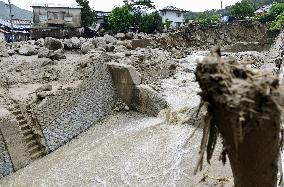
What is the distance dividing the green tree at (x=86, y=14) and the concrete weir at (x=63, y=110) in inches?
900

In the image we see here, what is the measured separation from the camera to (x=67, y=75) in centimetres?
1450

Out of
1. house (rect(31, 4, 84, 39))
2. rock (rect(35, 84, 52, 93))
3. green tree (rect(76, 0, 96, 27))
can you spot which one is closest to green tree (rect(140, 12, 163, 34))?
green tree (rect(76, 0, 96, 27))

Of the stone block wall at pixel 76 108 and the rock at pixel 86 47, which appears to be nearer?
the stone block wall at pixel 76 108

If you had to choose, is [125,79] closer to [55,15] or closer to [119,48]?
[119,48]

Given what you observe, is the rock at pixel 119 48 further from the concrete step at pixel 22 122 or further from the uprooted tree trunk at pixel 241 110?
the uprooted tree trunk at pixel 241 110

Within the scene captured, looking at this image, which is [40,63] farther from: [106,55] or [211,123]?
[211,123]

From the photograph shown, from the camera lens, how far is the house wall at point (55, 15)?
37.7m

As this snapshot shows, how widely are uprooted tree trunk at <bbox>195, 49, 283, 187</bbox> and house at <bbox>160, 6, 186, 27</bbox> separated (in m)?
51.4

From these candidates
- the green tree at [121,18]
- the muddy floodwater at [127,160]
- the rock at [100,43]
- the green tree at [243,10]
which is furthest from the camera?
the green tree at [243,10]

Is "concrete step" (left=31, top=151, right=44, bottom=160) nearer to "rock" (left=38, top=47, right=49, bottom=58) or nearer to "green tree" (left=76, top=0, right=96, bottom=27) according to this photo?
"rock" (left=38, top=47, right=49, bottom=58)

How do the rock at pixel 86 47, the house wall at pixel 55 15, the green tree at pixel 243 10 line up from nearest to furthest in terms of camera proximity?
the rock at pixel 86 47 → the house wall at pixel 55 15 → the green tree at pixel 243 10

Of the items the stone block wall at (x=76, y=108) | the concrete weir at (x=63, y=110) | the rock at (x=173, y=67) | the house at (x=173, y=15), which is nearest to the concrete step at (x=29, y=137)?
the concrete weir at (x=63, y=110)

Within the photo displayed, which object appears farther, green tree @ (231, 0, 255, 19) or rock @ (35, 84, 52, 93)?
green tree @ (231, 0, 255, 19)

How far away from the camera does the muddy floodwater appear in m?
9.42
